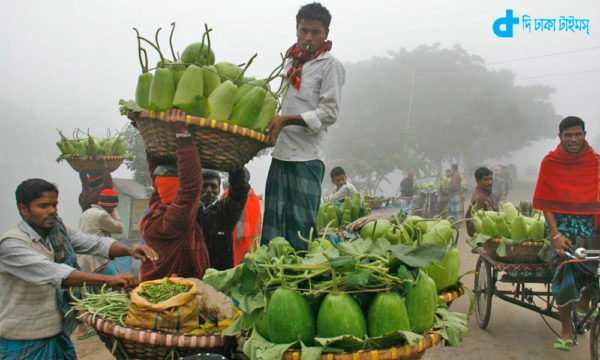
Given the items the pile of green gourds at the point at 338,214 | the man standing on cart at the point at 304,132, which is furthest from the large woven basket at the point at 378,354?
the pile of green gourds at the point at 338,214

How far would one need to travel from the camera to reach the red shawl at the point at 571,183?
3.96m

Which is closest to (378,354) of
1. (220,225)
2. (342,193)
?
(220,225)

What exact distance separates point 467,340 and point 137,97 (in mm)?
4089

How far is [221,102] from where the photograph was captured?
2111 mm

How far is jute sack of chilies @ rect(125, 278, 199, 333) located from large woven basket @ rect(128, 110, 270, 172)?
27.3 inches

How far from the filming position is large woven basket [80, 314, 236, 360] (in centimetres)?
167

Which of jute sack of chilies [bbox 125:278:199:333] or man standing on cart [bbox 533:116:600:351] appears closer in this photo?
jute sack of chilies [bbox 125:278:199:333]

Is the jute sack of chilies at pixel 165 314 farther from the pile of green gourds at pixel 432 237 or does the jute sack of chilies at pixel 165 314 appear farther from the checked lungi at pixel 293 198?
the checked lungi at pixel 293 198

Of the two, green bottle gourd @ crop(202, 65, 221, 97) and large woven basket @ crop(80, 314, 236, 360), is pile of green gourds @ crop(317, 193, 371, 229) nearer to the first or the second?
green bottle gourd @ crop(202, 65, 221, 97)

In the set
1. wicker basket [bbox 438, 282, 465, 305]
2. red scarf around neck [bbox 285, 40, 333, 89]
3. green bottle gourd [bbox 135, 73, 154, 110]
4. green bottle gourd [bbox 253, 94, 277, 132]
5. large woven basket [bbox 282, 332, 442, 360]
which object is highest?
red scarf around neck [bbox 285, 40, 333, 89]

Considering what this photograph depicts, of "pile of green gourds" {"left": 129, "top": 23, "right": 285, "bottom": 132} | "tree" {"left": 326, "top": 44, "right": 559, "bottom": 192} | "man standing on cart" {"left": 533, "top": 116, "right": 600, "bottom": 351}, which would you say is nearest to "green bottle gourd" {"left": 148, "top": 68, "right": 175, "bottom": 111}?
"pile of green gourds" {"left": 129, "top": 23, "right": 285, "bottom": 132}

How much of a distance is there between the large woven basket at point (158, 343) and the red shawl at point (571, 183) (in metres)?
3.51

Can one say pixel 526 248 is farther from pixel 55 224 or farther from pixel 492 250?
pixel 55 224

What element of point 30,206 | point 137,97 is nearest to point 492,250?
point 137,97
